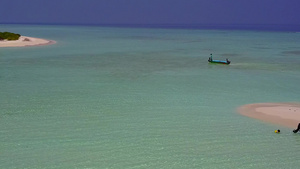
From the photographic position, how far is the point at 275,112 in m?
23.2

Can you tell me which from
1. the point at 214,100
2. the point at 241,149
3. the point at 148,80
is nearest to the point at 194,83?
the point at 148,80

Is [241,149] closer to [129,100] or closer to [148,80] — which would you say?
[129,100]

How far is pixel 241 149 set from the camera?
55.8 feet

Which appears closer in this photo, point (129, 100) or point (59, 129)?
point (59, 129)

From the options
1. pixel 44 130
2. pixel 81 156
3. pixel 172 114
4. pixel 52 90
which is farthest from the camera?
pixel 52 90

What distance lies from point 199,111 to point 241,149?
679cm

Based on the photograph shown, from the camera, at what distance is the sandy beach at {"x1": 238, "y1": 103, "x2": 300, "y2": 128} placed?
69.8 feet

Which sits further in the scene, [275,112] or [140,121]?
[275,112]

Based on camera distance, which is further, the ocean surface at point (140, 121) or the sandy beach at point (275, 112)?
the sandy beach at point (275, 112)

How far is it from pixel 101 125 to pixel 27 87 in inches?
505

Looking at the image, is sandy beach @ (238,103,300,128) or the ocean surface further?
sandy beach @ (238,103,300,128)

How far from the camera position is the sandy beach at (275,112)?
2128 centimetres

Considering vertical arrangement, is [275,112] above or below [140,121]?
above

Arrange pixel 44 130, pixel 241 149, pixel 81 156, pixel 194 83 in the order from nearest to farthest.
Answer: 1. pixel 81 156
2. pixel 241 149
3. pixel 44 130
4. pixel 194 83
